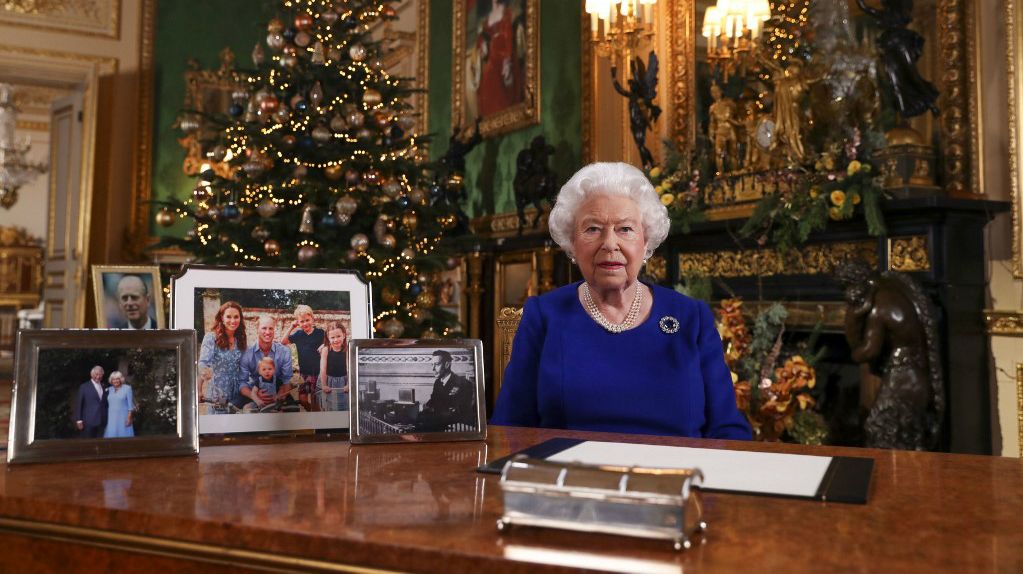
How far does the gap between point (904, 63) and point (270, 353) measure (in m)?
4.03

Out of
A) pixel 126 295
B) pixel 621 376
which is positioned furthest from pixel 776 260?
pixel 126 295

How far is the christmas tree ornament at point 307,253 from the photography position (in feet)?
17.3

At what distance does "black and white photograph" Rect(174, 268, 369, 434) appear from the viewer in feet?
4.97

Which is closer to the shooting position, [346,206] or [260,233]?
[346,206]

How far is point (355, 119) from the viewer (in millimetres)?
5547

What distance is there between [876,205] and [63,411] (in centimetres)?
400

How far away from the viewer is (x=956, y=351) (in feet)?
14.2

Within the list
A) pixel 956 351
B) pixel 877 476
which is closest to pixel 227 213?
pixel 956 351

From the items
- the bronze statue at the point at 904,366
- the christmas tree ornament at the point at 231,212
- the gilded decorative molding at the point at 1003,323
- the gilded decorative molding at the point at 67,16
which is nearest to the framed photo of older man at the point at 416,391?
the bronze statue at the point at 904,366

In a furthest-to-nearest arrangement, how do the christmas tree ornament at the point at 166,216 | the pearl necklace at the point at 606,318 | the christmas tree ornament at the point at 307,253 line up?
the christmas tree ornament at the point at 166,216 → the christmas tree ornament at the point at 307,253 → the pearl necklace at the point at 606,318

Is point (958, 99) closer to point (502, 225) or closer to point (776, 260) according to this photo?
point (776, 260)

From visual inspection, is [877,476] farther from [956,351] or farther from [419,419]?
[956,351]

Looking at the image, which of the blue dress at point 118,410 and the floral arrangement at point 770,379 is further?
the floral arrangement at point 770,379

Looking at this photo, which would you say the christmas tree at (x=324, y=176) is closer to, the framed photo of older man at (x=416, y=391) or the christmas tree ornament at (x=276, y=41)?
the christmas tree ornament at (x=276, y=41)
